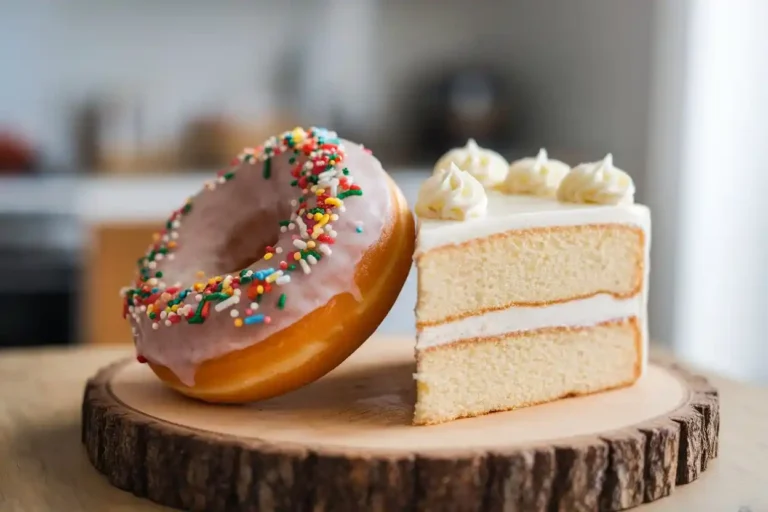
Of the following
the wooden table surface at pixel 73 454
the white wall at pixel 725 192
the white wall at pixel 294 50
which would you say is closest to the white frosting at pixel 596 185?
the wooden table surface at pixel 73 454

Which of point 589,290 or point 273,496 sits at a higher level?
point 589,290

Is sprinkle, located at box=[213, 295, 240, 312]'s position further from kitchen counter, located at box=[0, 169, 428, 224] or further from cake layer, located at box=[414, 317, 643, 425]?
kitchen counter, located at box=[0, 169, 428, 224]

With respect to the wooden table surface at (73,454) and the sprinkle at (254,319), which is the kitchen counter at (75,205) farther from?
the sprinkle at (254,319)

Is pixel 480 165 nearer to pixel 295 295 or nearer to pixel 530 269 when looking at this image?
pixel 530 269

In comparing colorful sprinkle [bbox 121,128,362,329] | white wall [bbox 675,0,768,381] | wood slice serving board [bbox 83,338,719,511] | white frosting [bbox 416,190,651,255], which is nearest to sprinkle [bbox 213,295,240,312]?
colorful sprinkle [bbox 121,128,362,329]

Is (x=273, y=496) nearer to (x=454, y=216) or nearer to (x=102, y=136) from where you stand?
(x=454, y=216)

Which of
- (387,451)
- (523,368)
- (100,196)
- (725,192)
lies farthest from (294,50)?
(387,451)

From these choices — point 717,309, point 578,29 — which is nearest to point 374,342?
point 717,309
